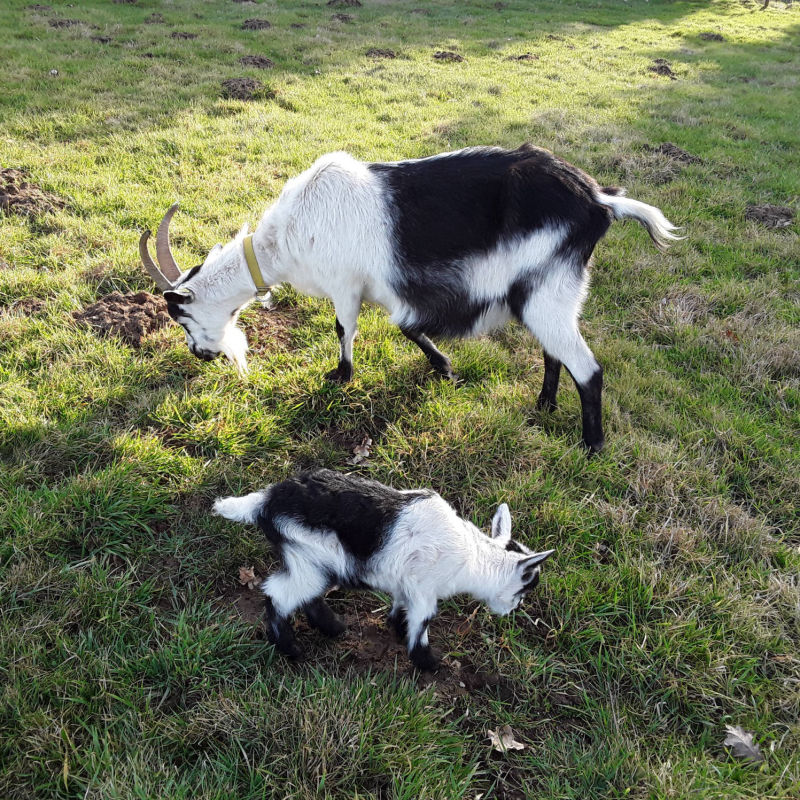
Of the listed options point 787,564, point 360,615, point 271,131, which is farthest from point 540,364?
point 271,131

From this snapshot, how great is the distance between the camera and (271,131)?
7.24 m

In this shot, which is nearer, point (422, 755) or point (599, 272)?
point (422, 755)

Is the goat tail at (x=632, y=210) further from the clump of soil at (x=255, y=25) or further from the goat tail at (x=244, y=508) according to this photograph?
the clump of soil at (x=255, y=25)

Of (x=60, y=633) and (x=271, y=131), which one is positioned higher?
(x=271, y=131)

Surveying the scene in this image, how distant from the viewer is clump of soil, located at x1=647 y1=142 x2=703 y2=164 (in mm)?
7438

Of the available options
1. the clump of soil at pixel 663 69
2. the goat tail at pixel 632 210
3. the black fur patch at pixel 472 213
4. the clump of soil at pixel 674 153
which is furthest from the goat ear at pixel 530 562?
the clump of soil at pixel 663 69

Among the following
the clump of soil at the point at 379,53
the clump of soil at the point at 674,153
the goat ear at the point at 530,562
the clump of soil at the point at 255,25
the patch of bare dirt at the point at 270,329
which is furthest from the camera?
the clump of soil at the point at 255,25

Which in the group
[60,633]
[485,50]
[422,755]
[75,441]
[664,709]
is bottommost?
[664,709]

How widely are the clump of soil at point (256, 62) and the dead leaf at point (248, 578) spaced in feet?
32.6

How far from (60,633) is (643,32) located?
21166mm

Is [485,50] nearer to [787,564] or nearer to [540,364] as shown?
[540,364]

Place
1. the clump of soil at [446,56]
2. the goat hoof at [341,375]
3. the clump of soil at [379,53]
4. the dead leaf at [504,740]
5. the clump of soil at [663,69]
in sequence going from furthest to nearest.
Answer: the clump of soil at [663,69], the clump of soil at [446,56], the clump of soil at [379,53], the goat hoof at [341,375], the dead leaf at [504,740]

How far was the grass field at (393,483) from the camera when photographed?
197 cm

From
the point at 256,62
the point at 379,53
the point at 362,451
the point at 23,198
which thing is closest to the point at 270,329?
the point at 362,451
